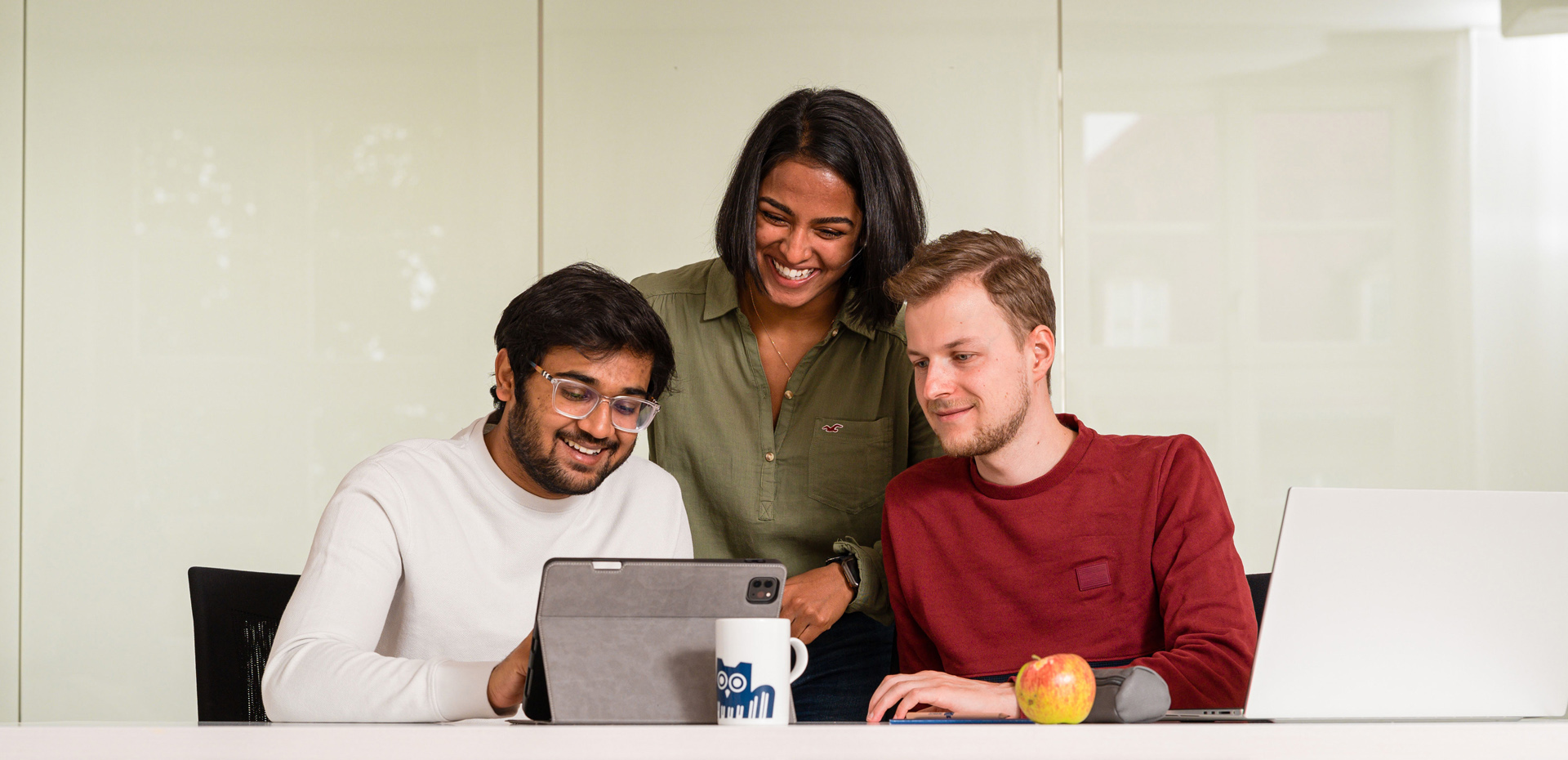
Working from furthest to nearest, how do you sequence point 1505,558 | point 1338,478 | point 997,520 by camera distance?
point 1338,478
point 997,520
point 1505,558

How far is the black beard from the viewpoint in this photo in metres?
1.77

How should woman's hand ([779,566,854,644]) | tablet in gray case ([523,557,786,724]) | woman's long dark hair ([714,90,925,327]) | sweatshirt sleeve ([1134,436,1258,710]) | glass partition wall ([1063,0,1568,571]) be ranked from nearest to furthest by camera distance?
tablet in gray case ([523,557,786,724])
sweatshirt sleeve ([1134,436,1258,710])
woman's hand ([779,566,854,644])
woman's long dark hair ([714,90,925,327])
glass partition wall ([1063,0,1568,571])

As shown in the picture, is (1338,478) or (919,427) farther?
(1338,478)

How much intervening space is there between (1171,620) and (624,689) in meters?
0.87

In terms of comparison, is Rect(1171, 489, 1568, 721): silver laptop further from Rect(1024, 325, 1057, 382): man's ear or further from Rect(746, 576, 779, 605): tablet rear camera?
Rect(1024, 325, 1057, 382): man's ear

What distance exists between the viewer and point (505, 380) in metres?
1.88

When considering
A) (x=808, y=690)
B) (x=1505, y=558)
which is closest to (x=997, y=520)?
(x=808, y=690)

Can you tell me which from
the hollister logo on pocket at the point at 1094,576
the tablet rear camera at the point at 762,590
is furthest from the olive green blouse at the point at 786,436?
the tablet rear camera at the point at 762,590

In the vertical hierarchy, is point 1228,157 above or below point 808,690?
above

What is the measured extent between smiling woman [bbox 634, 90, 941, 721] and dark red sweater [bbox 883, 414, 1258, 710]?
248 mm

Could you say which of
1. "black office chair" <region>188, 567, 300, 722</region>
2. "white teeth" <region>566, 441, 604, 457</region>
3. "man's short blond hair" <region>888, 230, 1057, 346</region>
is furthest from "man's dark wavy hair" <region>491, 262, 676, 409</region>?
"black office chair" <region>188, 567, 300, 722</region>

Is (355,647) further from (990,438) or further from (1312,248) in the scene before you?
(1312,248)

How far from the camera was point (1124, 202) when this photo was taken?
3.31 metres

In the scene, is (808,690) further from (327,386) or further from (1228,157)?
(1228,157)
